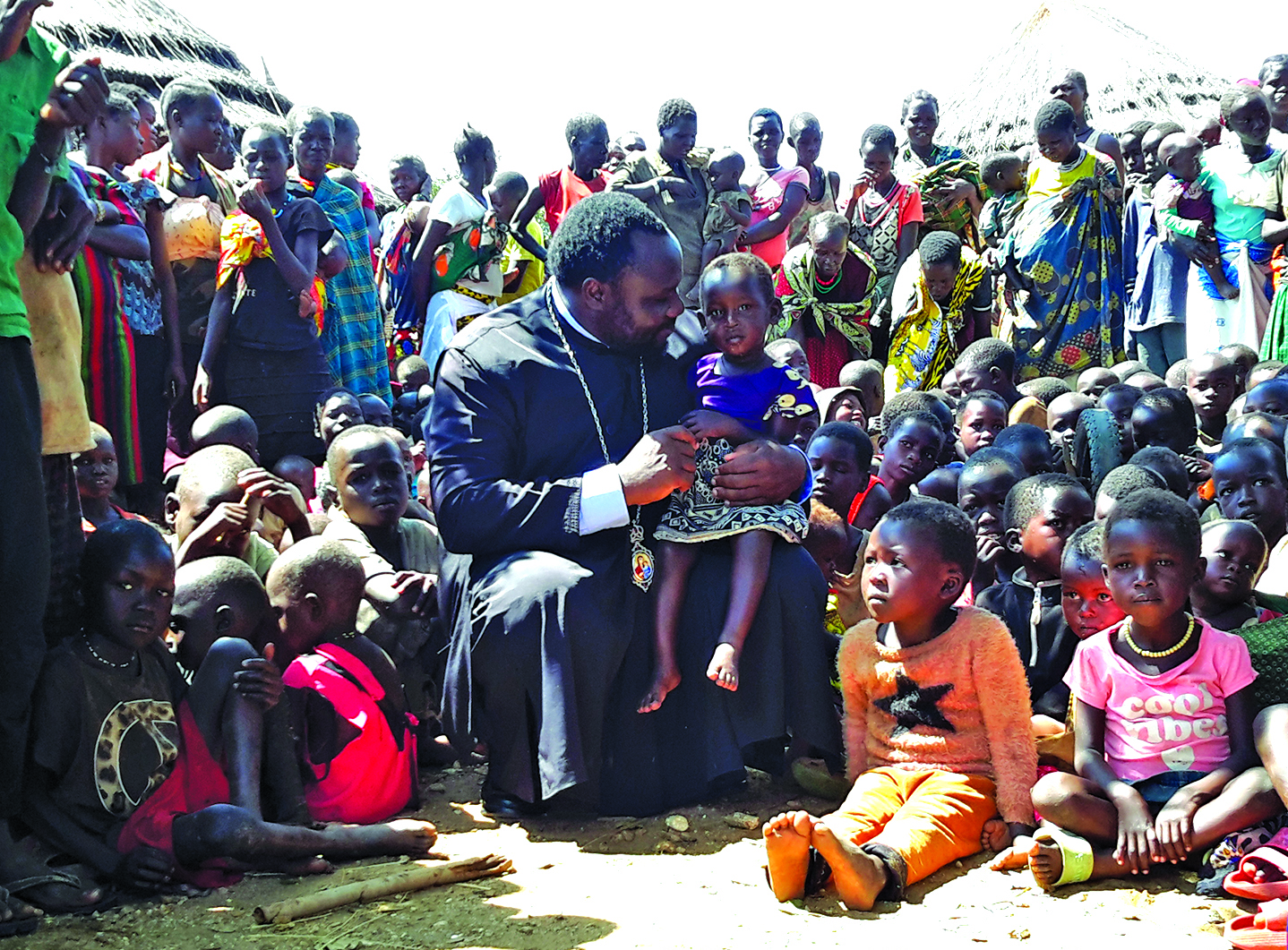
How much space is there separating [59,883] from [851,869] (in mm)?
1938

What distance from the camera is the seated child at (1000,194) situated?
10.6 metres

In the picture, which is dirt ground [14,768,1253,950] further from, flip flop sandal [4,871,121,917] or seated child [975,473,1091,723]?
seated child [975,473,1091,723]

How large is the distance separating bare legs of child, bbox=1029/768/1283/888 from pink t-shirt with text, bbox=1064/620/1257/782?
0.12 metres

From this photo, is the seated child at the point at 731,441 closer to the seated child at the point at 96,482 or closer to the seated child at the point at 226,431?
the seated child at the point at 96,482

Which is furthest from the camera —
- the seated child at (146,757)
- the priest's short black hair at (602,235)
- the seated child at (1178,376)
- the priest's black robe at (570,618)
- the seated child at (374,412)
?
the seated child at (1178,376)

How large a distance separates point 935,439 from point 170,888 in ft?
11.2

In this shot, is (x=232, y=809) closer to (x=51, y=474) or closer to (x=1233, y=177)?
(x=51, y=474)

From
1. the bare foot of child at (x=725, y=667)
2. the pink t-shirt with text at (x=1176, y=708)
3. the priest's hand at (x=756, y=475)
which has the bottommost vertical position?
the pink t-shirt with text at (x=1176, y=708)

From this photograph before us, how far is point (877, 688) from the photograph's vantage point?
3893mm

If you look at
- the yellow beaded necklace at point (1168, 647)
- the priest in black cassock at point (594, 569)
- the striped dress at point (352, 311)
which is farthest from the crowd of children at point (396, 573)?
the striped dress at point (352, 311)

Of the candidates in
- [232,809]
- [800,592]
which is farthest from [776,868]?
[232,809]

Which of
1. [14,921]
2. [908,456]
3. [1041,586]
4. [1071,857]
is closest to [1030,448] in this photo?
[908,456]

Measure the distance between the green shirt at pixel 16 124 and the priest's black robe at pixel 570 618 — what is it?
1331mm

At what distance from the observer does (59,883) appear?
11.1ft
